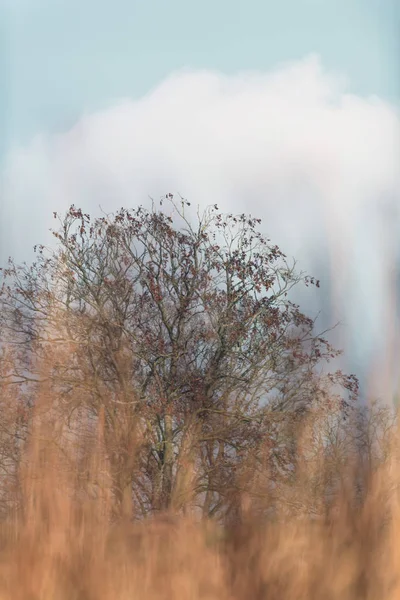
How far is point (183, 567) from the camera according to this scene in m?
1.60

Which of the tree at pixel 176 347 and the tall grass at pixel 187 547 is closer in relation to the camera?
the tall grass at pixel 187 547

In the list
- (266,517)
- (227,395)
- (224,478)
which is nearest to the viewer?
(266,517)

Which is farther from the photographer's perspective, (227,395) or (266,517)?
(227,395)

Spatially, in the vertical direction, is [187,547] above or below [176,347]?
below

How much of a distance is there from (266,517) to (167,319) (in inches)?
397

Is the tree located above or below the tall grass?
above

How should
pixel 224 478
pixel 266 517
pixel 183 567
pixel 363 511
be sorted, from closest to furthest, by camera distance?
pixel 183 567, pixel 363 511, pixel 266 517, pixel 224 478

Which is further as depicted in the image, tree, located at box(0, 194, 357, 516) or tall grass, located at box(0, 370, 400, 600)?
tree, located at box(0, 194, 357, 516)

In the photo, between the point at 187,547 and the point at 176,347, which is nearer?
the point at 187,547

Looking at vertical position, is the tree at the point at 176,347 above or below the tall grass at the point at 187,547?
above

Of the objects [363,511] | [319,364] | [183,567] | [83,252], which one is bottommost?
[183,567]

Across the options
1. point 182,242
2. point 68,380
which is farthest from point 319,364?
point 68,380

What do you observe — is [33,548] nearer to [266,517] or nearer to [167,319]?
[266,517]

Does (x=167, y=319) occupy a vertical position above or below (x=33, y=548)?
above
